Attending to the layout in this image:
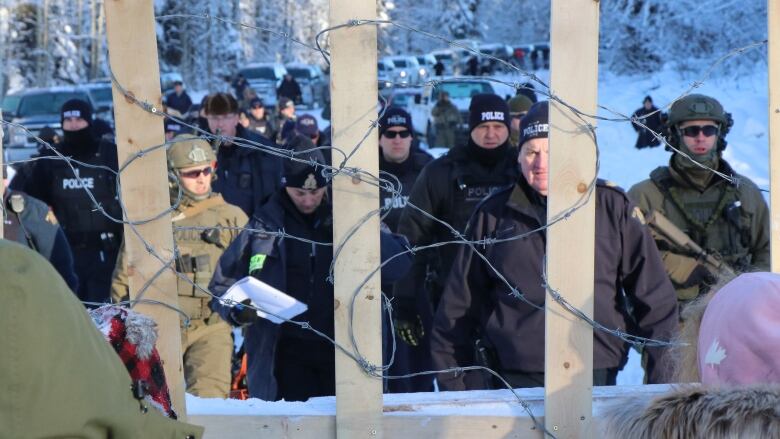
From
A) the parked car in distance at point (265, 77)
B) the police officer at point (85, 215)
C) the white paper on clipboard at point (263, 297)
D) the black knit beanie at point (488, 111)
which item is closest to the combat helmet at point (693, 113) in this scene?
the black knit beanie at point (488, 111)

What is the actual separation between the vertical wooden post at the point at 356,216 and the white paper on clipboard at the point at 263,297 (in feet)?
5.31

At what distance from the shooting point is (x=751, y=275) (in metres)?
1.82

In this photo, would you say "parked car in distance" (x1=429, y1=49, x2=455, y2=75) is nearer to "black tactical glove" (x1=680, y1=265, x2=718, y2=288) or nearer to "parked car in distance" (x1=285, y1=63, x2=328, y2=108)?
"parked car in distance" (x1=285, y1=63, x2=328, y2=108)

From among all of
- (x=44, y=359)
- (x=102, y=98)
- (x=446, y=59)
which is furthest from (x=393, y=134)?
(x=446, y=59)

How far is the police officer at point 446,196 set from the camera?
19.6ft

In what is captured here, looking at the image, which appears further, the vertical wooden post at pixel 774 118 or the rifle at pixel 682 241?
the rifle at pixel 682 241

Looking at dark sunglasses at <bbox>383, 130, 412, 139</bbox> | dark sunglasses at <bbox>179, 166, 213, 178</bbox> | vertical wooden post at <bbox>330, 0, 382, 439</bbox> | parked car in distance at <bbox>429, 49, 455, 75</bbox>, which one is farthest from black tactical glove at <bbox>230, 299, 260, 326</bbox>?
parked car in distance at <bbox>429, 49, 455, 75</bbox>

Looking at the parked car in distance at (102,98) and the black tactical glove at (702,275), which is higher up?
Answer: the parked car in distance at (102,98)

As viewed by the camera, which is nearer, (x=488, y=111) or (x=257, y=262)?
(x=257, y=262)

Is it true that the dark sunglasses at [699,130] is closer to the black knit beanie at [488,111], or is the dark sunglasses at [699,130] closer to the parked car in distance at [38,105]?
the black knit beanie at [488,111]

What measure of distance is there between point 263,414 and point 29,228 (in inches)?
144

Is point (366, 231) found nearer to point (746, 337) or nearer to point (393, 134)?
point (746, 337)

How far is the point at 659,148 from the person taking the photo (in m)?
20.3

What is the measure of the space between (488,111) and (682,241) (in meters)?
1.52
